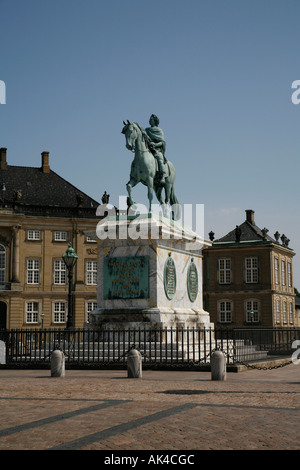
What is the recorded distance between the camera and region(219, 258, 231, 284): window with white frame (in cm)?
6794

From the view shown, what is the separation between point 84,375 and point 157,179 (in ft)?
27.5

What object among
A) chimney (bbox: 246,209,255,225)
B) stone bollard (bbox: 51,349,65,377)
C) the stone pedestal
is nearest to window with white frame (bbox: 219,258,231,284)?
chimney (bbox: 246,209,255,225)

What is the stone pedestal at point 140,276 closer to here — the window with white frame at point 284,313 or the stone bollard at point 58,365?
the stone bollard at point 58,365

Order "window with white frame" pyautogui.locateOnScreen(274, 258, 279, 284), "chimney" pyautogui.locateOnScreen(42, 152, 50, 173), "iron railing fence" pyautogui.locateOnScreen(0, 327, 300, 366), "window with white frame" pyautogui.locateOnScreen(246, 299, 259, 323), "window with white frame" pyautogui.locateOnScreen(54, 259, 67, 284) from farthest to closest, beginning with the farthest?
"chimney" pyautogui.locateOnScreen(42, 152, 50, 173), "window with white frame" pyautogui.locateOnScreen(274, 258, 279, 284), "window with white frame" pyautogui.locateOnScreen(246, 299, 259, 323), "window with white frame" pyautogui.locateOnScreen(54, 259, 67, 284), "iron railing fence" pyautogui.locateOnScreen(0, 327, 300, 366)

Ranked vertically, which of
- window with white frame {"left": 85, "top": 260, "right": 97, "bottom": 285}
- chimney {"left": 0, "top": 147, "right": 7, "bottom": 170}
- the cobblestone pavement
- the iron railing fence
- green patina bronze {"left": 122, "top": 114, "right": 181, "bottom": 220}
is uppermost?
chimney {"left": 0, "top": 147, "right": 7, "bottom": 170}

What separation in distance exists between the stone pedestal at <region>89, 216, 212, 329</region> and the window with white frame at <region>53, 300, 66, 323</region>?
43034mm

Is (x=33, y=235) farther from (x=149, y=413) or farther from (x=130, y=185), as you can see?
(x=149, y=413)

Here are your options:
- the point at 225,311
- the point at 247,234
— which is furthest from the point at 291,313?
the point at 247,234

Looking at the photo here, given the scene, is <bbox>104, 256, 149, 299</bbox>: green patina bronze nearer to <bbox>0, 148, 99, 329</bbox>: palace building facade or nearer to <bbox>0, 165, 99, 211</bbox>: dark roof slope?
<bbox>0, 148, 99, 329</bbox>: palace building facade

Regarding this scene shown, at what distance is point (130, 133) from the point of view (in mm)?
20828

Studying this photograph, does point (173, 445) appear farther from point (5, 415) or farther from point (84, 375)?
point (84, 375)

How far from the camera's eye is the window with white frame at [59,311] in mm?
63016

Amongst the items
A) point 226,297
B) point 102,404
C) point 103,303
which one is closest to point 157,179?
point 103,303
